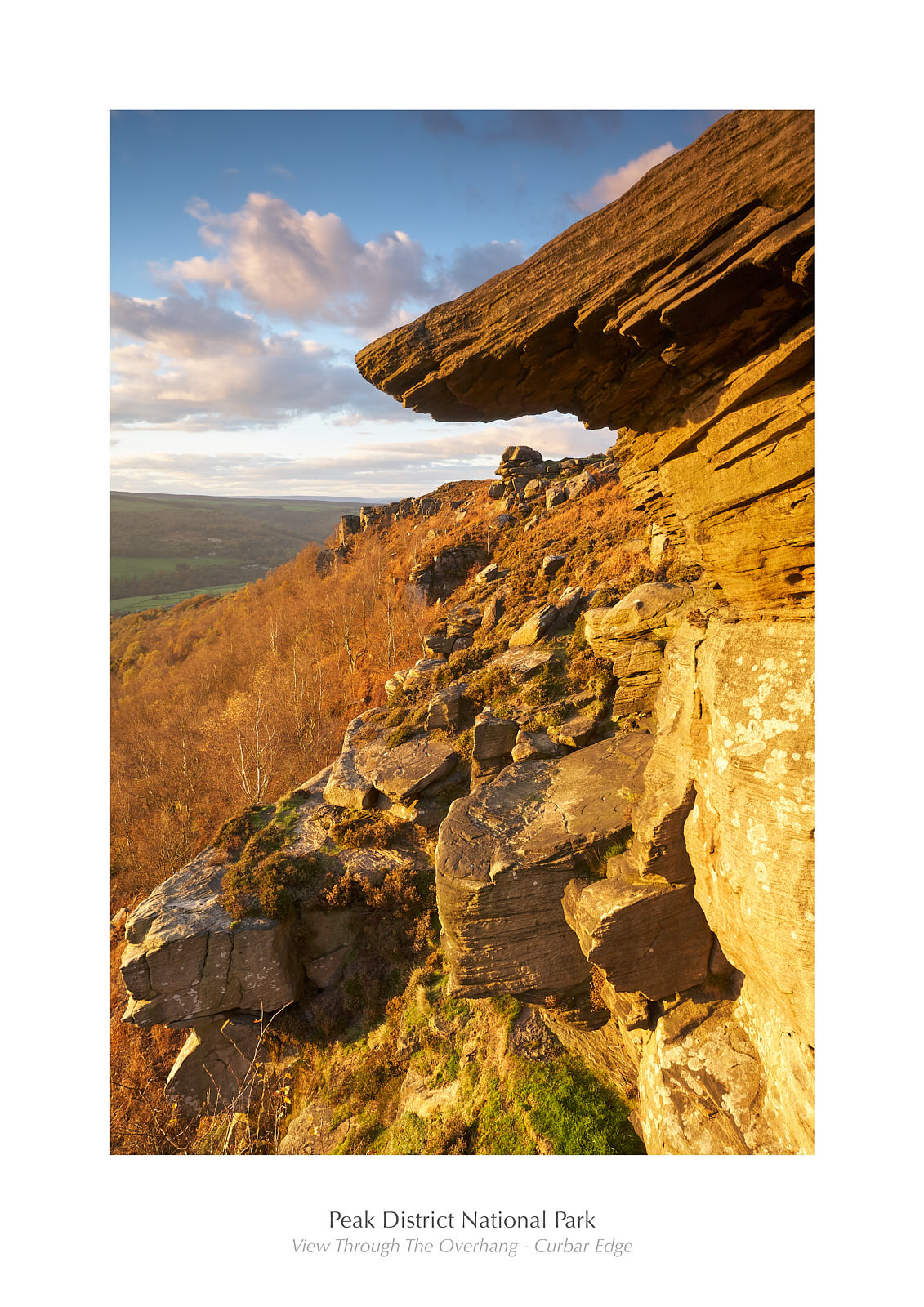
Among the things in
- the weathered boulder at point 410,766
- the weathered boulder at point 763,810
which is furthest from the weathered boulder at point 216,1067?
the weathered boulder at point 763,810

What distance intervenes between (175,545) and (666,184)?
6433 cm

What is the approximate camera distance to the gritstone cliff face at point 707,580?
448cm

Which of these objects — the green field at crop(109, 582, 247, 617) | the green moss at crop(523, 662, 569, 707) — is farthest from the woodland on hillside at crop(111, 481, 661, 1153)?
the green moss at crop(523, 662, 569, 707)

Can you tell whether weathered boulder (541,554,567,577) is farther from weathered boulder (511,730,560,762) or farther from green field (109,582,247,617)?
green field (109,582,247,617)

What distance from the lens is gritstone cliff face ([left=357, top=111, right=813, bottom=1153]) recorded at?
14.7ft

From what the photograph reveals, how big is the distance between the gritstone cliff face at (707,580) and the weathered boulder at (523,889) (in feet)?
0.16

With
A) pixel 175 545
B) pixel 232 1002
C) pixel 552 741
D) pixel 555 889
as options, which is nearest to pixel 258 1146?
pixel 232 1002

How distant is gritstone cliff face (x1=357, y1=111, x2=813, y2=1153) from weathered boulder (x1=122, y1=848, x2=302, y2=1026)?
20.5 ft

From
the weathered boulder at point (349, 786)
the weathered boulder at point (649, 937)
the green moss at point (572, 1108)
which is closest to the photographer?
the weathered boulder at point (649, 937)

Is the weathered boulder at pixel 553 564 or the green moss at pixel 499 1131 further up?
the weathered boulder at pixel 553 564

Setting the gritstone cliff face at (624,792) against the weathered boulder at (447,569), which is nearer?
the gritstone cliff face at (624,792)

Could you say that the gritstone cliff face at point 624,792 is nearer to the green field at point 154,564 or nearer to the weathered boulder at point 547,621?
the weathered boulder at point 547,621

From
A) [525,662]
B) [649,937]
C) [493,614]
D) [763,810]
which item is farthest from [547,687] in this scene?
[493,614]

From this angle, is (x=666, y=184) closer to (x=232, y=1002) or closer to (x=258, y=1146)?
(x=232, y=1002)
